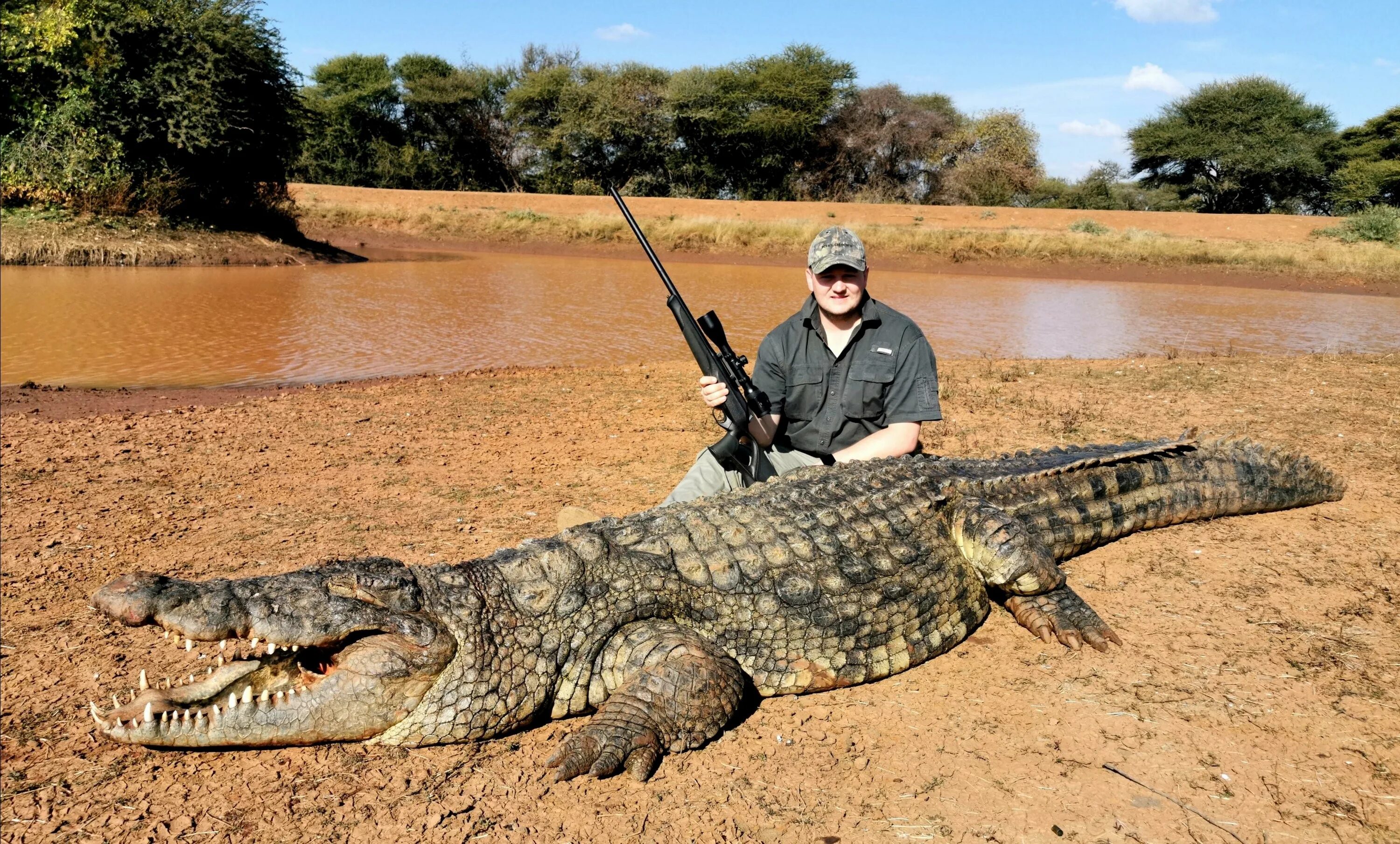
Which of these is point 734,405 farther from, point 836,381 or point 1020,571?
point 1020,571

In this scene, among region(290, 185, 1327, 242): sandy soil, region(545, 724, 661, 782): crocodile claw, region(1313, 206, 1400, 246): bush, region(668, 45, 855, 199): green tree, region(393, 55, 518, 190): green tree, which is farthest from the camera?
region(393, 55, 518, 190): green tree

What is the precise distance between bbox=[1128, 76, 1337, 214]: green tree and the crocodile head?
44.2 m

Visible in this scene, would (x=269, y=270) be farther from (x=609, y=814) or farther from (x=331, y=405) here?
(x=609, y=814)

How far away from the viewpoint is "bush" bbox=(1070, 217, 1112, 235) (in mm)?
29266

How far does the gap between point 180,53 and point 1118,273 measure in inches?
1047

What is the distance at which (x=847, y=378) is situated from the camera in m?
4.27

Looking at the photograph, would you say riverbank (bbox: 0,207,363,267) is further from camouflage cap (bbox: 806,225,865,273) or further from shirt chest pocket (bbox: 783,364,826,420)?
camouflage cap (bbox: 806,225,865,273)

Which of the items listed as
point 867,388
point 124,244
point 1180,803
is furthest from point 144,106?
point 1180,803

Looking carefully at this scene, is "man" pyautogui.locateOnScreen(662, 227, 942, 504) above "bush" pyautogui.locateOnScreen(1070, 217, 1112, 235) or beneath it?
beneath

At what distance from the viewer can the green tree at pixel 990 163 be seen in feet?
138

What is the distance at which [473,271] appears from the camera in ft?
76.4

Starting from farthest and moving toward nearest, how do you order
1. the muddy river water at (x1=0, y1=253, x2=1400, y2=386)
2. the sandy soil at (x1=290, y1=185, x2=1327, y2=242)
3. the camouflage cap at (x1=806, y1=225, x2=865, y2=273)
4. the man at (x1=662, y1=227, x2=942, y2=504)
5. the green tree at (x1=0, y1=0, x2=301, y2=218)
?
the sandy soil at (x1=290, y1=185, x2=1327, y2=242) < the green tree at (x1=0, y1=0, x2=301, y2=218) < the muddy river water at (x1=0, y1=253, x2=1400, y2=386) < the man at (x1=662, y1=227, x2=942, y2=504) < the camouflage cap at (x1=806, y1=225, x2=865, y2=273)

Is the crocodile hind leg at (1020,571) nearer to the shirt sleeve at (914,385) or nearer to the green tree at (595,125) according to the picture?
the shirt sleeve at (914,385)

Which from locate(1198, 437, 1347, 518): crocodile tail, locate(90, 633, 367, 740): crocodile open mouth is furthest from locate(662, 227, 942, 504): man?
locate(1198, 437, 1347, 518): crocodile tail
